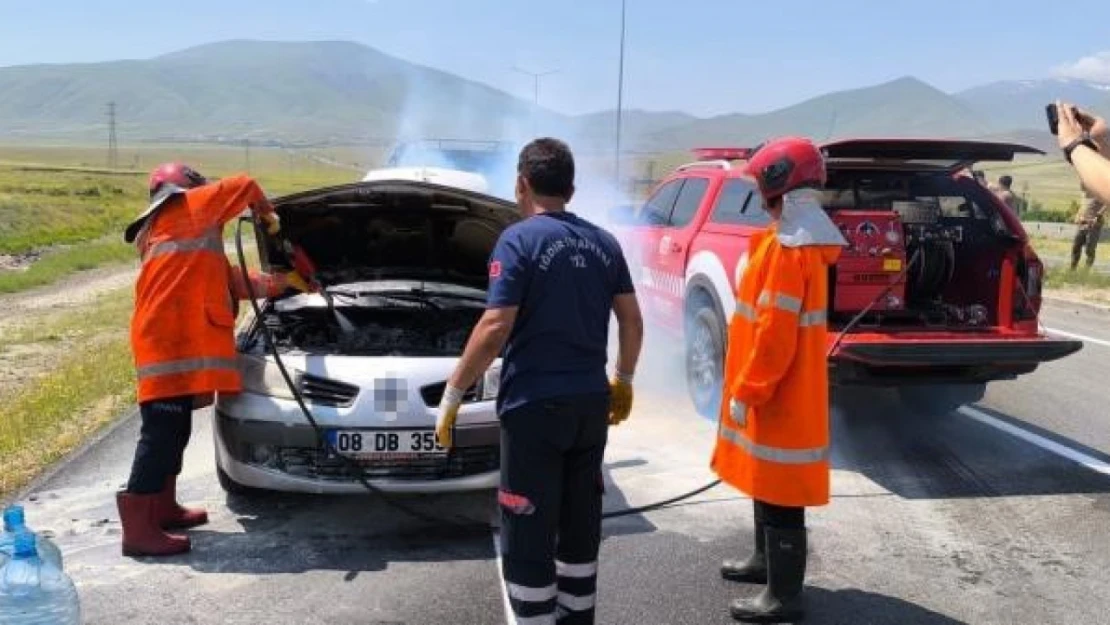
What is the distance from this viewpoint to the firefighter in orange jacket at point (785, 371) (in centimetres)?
397

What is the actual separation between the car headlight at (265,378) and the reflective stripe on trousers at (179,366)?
0.21m

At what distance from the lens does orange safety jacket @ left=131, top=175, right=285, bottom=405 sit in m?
4.85

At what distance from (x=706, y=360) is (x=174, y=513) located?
388 cm

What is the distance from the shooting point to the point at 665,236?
855cm

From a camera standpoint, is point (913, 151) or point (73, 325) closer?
point (913, 151)

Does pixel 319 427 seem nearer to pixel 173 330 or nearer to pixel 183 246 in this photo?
pixel 173 330

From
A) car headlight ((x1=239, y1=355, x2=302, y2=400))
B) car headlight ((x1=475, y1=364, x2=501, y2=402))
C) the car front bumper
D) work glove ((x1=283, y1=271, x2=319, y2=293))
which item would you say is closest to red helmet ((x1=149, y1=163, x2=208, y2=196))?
work glove ((x1=283, y1=271, x2=319, y2=293))

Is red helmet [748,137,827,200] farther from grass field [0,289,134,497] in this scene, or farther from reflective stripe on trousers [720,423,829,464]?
grass field [0,289,134,497]

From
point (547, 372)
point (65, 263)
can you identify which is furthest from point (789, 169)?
point (65, 263)

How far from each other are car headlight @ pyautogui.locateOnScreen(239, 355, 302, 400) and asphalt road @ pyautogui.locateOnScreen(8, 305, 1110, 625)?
73 cm

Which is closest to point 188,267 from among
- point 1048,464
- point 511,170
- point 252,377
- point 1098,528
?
point 252,377

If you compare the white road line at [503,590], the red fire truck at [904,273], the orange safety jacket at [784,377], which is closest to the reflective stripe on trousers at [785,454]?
the orange safety jacket at [784,377]

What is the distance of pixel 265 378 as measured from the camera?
5137 millimetres

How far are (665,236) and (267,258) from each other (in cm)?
375
